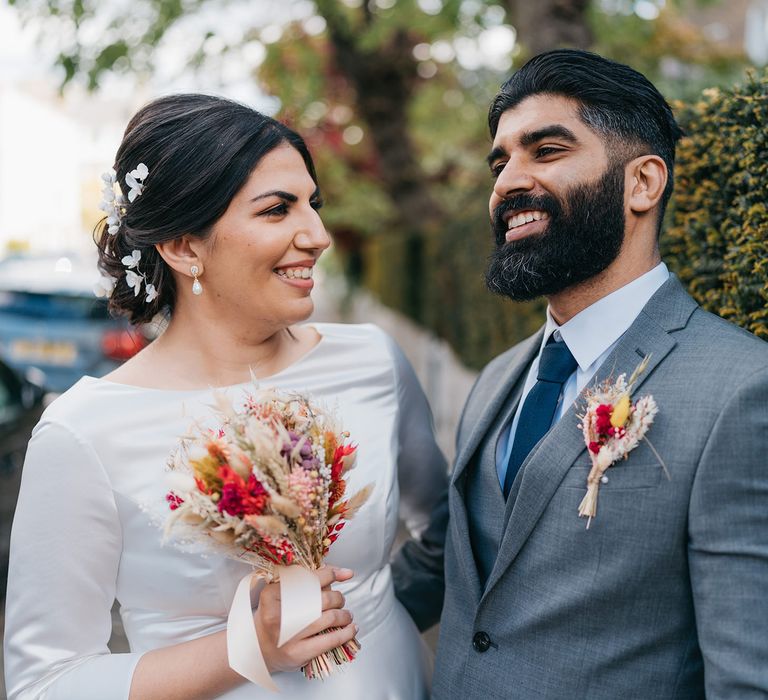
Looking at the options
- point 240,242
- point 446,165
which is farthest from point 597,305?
point 446,165

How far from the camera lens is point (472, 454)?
7.22 feet

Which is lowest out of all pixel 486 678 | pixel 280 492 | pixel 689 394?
pixel 486 678

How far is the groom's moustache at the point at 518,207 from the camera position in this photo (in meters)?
2.05

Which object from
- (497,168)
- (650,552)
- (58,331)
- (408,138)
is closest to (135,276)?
(497,168)

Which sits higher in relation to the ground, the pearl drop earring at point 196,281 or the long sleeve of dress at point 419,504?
the pearl drop earring at point 196,281

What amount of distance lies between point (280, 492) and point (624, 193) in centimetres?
116

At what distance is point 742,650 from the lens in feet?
5.16

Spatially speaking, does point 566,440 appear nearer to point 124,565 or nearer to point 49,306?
point 124,565

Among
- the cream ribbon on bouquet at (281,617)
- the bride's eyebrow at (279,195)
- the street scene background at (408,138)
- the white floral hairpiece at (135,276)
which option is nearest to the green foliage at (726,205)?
the street scene background at (408,138)

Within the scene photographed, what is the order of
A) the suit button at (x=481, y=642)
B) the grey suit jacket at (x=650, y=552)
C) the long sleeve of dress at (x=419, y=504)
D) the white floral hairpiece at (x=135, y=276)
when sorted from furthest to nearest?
the long sleeve of dress at (x=419, y=504) → the white floral hairpiece at (x=135, y=276) → the suit button at (x=481, y=642) → the grey suit jacket at (x=650, y=552)

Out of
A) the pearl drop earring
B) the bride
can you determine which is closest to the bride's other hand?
the bride

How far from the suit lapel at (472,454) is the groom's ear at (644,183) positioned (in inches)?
19.2

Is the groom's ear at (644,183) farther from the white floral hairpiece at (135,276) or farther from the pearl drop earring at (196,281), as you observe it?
the white floral hairpiece at (135,276)

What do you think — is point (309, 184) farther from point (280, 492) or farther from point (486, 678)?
point (486, 678)
